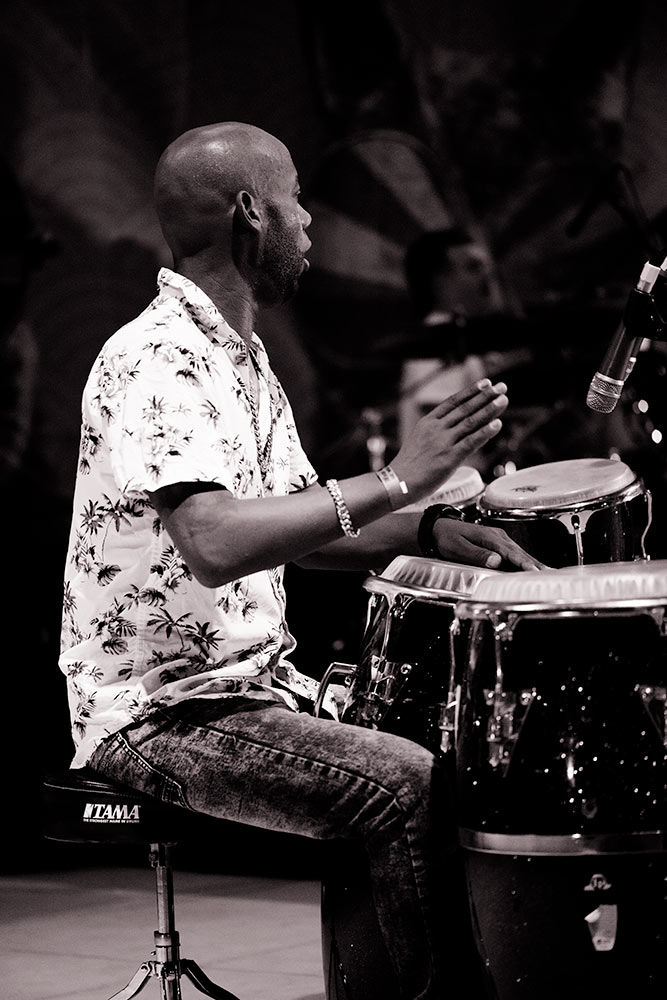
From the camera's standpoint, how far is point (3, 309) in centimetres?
532

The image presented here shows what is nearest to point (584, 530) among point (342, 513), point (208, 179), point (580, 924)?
point (342, 513)

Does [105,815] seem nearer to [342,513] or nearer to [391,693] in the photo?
[391,693]

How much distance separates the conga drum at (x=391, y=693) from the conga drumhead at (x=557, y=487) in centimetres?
28

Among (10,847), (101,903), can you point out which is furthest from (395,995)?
(10,847)

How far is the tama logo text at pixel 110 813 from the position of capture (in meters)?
2.30

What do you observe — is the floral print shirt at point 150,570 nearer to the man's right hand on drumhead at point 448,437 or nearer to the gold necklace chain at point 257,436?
the gold necklace chain at point 257,436

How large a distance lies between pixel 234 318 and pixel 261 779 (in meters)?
0.82

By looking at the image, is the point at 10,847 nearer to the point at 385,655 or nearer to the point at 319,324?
the point at 319,324

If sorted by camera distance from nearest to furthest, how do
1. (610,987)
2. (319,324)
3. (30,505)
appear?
1. (610,987)
2. (30,505)
3. (319,324)

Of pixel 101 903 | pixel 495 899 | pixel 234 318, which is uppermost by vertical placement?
pixel 234 318

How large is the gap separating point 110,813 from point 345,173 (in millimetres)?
3859

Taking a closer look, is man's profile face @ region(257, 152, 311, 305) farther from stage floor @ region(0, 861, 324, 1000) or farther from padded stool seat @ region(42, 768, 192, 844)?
stage floor @ region(0, 861, 324, 1000)

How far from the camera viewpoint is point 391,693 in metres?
2.49

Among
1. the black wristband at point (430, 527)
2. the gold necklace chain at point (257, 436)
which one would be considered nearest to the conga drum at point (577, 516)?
the black wristband at point (430, 527)
